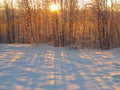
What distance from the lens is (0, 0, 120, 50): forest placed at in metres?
15.6

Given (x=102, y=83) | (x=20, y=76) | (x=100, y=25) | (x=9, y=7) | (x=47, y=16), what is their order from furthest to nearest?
(x=9, y=7), (x=47, y=16), (x=100, y=25), (x=20, y=76), (x=102, y=83)

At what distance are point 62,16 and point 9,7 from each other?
7476 millimetres

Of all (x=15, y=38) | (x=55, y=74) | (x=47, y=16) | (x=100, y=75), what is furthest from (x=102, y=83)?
(x=15, y=38)

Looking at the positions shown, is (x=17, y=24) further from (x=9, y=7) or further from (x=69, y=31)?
(x=69, y=31)

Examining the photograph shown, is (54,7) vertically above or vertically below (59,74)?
above

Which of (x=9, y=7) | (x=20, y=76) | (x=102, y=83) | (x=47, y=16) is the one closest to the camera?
(x=102, y=83)

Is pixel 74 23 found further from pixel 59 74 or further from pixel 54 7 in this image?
pixel 59 74

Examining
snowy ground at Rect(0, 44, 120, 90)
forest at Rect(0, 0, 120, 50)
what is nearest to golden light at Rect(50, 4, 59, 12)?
forest at Rect(0, 0, 120, 50)

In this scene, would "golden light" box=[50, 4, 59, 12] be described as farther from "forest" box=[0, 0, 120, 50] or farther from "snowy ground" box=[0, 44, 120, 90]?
"snowy ground" box=[0, 44, 120, 90]

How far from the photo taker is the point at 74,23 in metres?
16.6

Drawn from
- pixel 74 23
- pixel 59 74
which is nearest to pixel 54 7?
pixel 74 23

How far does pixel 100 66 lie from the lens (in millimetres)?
8586

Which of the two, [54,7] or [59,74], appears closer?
[59,74]

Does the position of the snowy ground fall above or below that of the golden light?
below
